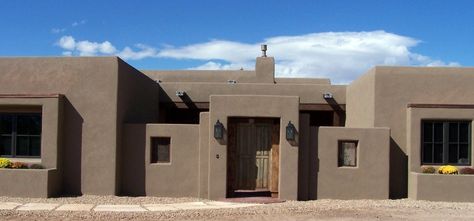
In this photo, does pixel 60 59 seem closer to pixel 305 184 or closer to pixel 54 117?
pixel 54 117

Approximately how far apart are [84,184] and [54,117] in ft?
6.41

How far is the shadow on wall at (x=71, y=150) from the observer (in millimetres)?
15992

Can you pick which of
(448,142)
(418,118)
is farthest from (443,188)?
(418,118)

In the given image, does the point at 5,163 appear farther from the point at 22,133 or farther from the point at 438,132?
the point at 438,132

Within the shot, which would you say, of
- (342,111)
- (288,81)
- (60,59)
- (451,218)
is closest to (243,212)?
(451,218)

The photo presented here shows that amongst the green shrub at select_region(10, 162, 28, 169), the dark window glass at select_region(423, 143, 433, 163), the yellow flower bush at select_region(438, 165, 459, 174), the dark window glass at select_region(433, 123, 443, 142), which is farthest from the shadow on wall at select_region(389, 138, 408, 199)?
the green shrub at select_region(10, 162, 28, 169)

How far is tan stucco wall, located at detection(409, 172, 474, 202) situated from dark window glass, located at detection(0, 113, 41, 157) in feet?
33.6

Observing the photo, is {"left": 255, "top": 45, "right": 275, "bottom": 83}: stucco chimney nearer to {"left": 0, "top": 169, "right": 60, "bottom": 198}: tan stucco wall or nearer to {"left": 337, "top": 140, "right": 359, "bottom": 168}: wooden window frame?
{"left": 337, "top": 140, "right": 359, "bottom": 168}: wooden window frame

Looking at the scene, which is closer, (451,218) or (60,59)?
(451,218)

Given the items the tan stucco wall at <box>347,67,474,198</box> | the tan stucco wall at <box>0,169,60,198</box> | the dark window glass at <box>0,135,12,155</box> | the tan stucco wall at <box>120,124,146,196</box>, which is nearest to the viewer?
the tan stucco wall at <box>0,169,60,198</box>

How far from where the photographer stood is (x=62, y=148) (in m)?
16.0

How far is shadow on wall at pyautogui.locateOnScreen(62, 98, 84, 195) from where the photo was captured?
52.5 ft

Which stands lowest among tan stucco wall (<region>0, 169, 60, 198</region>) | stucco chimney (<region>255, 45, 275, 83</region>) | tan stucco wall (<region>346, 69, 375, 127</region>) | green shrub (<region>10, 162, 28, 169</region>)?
tan stucco wall (<region>0, 169, 60, 198</region>)

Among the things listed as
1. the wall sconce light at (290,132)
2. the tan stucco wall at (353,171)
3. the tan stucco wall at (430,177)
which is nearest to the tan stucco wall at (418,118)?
the tan stucco wall at (430,177)
